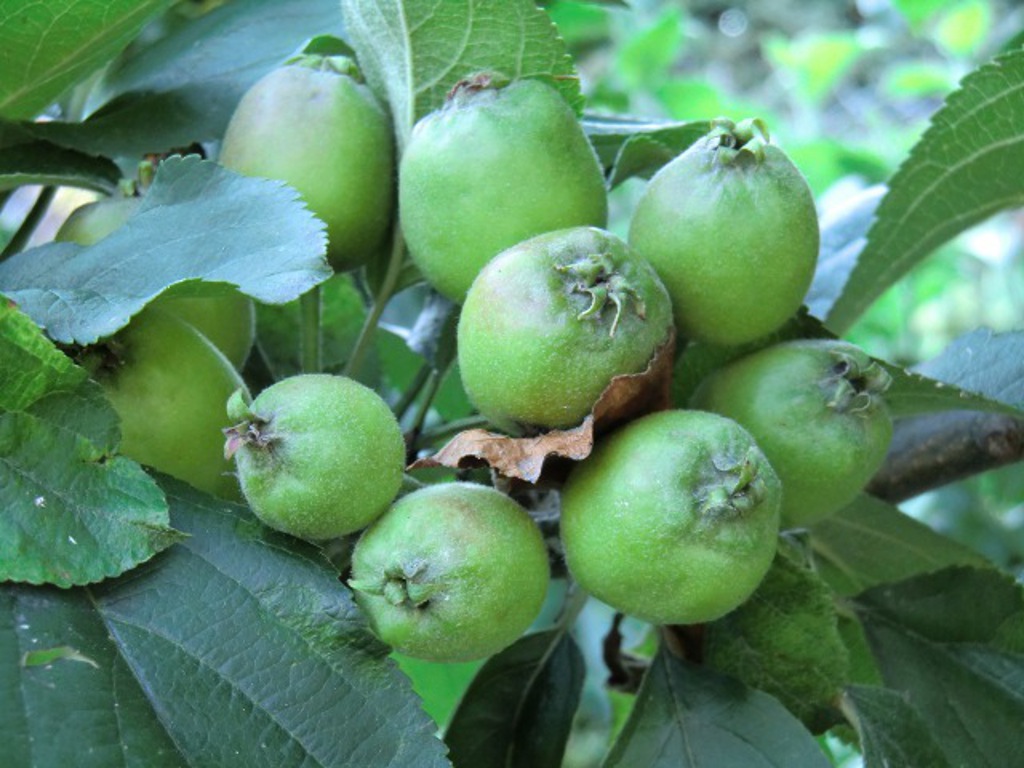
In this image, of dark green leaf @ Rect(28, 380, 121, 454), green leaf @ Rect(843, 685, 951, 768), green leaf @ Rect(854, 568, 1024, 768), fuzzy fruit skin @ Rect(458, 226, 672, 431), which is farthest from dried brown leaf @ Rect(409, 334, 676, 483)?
green leaf @ Rect(854, 568, 1024, 768)

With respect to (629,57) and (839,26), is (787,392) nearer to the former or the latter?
(629,57)

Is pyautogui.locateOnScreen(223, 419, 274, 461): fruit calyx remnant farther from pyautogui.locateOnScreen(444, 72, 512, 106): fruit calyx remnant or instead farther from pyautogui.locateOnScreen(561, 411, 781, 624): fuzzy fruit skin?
pyautogui.locateOnScreen(444, 72, 512, 106): fruit calyx remnant

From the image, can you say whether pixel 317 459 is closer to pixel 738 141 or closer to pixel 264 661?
pixel 264 661

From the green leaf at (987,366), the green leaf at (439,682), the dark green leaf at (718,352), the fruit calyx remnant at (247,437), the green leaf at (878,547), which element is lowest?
the green leaf at (439,682)

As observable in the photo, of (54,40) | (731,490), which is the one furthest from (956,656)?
(54,40)

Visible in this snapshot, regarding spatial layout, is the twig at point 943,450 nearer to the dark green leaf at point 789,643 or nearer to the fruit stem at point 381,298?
the dark green leaf at point 789,643

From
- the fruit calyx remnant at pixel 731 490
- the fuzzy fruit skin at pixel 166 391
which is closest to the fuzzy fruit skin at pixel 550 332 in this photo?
the fruit calyx remnant at pixel 731 490
